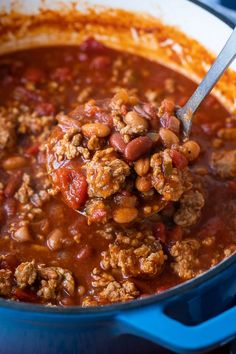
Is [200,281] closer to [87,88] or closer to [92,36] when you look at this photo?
[87,88]

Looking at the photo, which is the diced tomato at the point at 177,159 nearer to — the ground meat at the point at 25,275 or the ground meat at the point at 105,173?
the ground meat at the point at 105,173

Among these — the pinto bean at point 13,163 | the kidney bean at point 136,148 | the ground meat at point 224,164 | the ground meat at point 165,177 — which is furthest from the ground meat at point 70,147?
the ground meat at point 224,164

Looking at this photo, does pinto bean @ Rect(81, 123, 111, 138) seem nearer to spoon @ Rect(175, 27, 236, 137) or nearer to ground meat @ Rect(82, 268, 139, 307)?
A: spoon @ Rect(175, 27, 236, 137)

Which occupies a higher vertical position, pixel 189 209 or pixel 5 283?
pixel 189 209

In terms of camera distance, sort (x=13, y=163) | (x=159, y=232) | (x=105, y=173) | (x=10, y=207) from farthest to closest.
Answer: (x=13, y=163) < (x=10, y=207) < (x=159, y=232) < (x=105, y=173)

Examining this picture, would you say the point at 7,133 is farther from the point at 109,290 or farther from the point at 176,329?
the point at 176,329

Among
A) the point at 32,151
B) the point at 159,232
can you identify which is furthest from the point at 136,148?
the point at 32,151

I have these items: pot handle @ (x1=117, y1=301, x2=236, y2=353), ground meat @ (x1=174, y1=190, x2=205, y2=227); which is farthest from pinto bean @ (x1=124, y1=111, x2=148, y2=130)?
pot handle @ (x1=117, y1=301, x2=236, y2=353)
